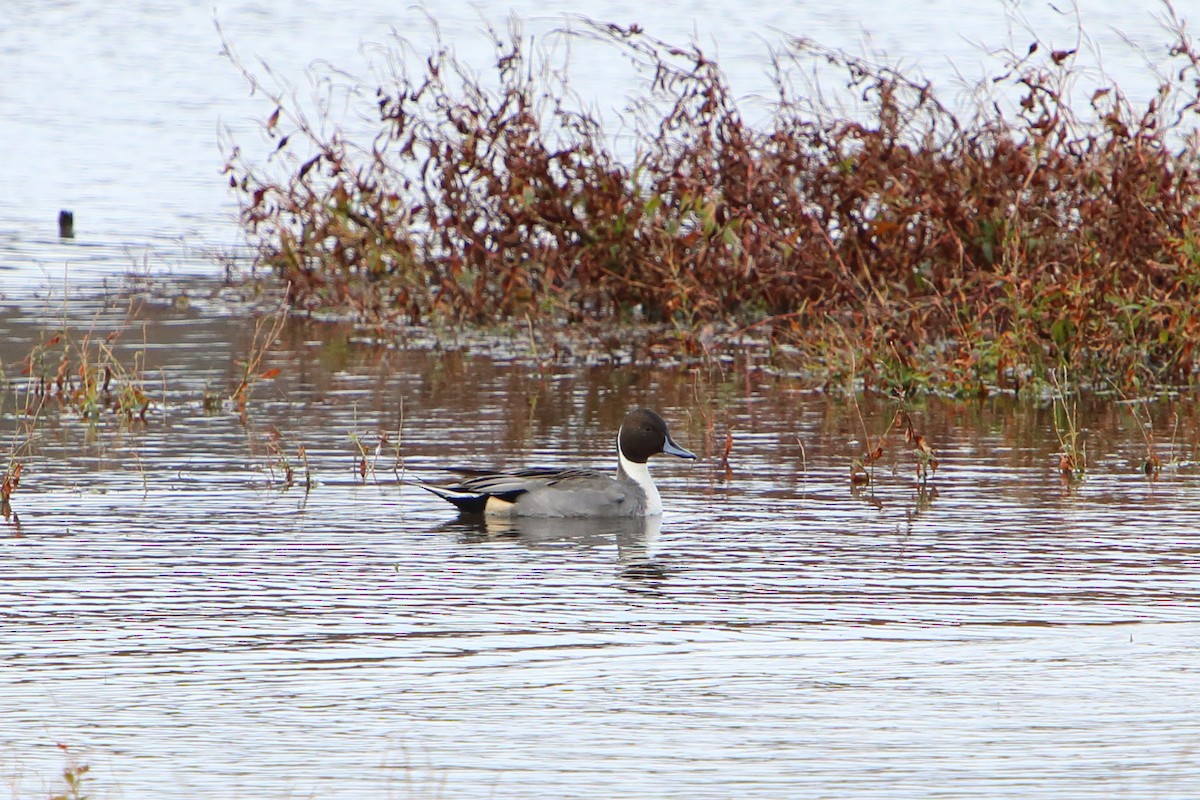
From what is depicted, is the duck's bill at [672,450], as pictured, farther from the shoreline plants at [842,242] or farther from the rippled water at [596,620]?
the shoreline plants at [842,242]

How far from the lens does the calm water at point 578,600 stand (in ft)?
22.3

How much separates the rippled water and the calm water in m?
0.02

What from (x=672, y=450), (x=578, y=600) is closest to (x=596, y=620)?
(x=578, y=600)

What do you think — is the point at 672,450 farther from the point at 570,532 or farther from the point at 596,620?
the point at 596,620

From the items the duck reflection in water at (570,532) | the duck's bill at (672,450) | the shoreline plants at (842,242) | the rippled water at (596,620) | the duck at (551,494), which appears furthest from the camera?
the shoreline plants at (842,242)

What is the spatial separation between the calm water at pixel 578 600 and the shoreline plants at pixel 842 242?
2.30ft

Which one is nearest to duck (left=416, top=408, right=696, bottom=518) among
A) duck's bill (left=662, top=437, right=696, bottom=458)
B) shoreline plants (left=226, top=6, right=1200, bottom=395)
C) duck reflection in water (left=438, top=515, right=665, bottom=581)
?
duck reflection in water (left=438, top=515, right=665, bottom=581)

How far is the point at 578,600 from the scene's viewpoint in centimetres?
912

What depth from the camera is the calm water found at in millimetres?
6809

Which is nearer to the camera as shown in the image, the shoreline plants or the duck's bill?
the duck's bill

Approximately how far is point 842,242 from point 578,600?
9.34m

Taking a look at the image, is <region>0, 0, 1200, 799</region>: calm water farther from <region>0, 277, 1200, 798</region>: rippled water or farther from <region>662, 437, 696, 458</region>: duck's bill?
<region>662, 437, 696, 458</region>: duck's bill

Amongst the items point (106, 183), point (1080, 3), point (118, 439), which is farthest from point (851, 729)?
point (1080, 3)

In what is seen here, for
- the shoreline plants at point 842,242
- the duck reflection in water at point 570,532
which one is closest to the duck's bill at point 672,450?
the duck reflection in water at point 570,532
